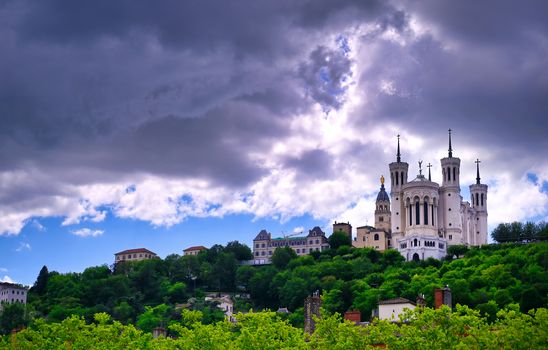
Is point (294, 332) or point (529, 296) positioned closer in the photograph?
point (294, 332)

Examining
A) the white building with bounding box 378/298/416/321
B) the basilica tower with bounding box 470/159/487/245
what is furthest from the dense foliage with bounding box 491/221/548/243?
the white building with bounding box 378/298/416/321

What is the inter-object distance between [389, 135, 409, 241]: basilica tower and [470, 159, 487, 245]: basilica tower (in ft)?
45.2

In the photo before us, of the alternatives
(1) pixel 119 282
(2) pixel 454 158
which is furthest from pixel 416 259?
(1) pixel 119 282

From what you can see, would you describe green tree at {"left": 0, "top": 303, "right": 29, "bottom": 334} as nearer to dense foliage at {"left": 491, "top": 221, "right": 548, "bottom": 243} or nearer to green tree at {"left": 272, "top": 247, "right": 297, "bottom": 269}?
green tree at {"left": 272, "top": 247, "right": 297, "bottom": 269}

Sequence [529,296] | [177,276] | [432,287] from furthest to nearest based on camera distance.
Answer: [177,276] < [432,287] < [529,296]

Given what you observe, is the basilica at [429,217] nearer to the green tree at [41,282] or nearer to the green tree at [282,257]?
the green tree at [282,257]

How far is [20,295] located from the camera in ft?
530

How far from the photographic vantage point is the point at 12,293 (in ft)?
530

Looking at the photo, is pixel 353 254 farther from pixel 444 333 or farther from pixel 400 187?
pixel 444 333

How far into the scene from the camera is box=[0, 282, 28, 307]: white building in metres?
160

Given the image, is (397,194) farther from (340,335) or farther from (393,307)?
(340,335)

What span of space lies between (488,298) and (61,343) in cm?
6842

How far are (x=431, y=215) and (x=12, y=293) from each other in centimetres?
7331

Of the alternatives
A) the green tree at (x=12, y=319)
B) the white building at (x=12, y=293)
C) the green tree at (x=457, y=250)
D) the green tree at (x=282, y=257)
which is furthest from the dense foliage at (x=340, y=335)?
the white building at (x=12, y=293)
